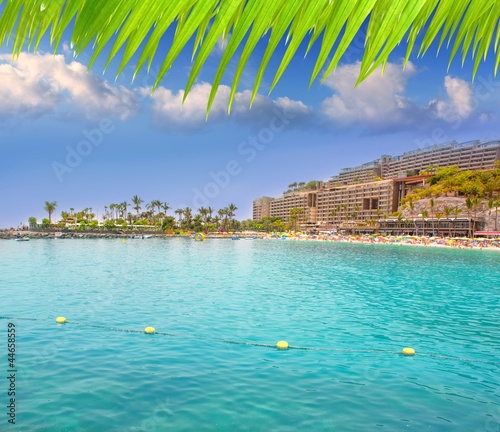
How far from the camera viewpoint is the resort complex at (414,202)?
10869 centimetres

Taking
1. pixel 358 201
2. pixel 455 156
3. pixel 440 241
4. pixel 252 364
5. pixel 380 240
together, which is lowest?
pixel 380 240

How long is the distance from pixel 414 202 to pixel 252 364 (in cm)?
13227

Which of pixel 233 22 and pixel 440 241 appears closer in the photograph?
pixel 233 22

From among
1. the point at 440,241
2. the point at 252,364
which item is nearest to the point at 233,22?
the point at 252,364

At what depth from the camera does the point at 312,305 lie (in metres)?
16.9

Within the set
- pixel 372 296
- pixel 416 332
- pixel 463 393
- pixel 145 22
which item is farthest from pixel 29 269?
pixel 145 22

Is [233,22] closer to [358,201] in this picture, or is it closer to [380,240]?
[380,240]

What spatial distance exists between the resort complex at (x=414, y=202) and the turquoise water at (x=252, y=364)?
101m

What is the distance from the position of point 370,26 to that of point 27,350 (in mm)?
12490

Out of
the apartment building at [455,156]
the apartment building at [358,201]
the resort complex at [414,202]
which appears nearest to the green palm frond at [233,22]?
the resort complex at [414,202]

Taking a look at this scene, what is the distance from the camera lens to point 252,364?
9.62 m

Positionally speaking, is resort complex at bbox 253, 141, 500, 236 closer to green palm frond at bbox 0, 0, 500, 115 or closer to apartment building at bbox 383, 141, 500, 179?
apartment building at bbox 383, 141, 500, 179

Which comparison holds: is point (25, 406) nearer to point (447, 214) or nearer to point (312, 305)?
point (312, 305)

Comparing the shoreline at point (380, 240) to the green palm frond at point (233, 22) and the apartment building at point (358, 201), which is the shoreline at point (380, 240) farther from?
the green palm frond at point (233, 22)
